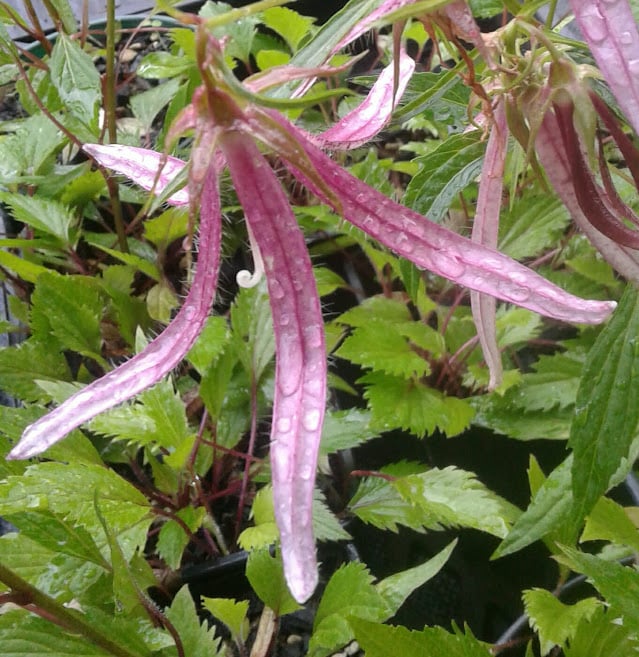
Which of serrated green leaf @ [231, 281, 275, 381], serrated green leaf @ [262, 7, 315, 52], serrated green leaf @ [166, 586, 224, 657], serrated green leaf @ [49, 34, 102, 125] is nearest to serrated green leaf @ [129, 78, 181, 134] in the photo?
serrated green leaf @ [262, 7, 315, 52]

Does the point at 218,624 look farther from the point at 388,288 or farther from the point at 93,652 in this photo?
the point at 388,288

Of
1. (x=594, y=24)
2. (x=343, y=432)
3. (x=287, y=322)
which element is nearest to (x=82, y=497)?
(x=343, y=432)

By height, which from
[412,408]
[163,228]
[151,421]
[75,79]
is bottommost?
[412,408]

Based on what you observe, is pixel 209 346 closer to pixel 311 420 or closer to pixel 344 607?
pixel 344 607

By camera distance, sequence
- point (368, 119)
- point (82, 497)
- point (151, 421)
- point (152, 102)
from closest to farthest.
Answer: point (368, 119)
point (82, 497)
point (151, 421)
point (152, 102)

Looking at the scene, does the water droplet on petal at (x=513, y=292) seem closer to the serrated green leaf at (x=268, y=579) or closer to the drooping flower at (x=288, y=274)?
the drooping flower at (x=288, y=274)

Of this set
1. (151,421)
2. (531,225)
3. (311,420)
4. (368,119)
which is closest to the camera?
(311,420)

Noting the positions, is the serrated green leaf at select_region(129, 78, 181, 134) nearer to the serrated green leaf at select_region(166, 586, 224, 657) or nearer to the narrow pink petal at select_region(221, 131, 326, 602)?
the serrated green leaf at select_region(166, 586, 224, 657)
